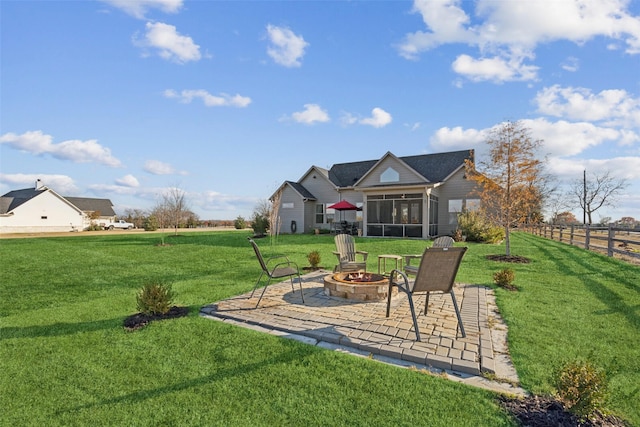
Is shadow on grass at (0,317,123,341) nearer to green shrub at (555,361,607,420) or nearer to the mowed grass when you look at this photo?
the mowed grass

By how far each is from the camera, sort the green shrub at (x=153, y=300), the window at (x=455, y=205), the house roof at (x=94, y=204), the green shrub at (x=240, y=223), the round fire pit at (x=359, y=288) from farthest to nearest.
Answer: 1. the house roof at (x=94, y=204)
2. the green shrub at (x=240, y=223)
3. the window at (x=455, y=205)
4. the round fire pit at (x=359, y=288)
5. the green shrub at (x=153, y=300)

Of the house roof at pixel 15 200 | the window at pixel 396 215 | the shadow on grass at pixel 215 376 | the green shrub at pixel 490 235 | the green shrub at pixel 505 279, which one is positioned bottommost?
the shadow on grass at pixel 215 376

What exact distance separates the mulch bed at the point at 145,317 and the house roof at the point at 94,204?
5897 cm

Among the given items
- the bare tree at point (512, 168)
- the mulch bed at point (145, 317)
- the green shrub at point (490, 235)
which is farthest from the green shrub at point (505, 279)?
the green shrub at point (490, 235)

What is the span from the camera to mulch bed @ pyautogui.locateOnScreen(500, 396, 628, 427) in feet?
7.29

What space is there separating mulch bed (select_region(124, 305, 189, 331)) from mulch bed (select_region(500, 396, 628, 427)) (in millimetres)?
4380

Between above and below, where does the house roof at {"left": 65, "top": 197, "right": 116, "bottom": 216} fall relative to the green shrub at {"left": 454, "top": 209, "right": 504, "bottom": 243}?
above

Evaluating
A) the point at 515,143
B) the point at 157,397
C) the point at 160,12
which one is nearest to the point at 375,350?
the point at 157,397

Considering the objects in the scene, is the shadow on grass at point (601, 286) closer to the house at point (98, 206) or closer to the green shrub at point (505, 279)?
the green shrub at point (505, 279)

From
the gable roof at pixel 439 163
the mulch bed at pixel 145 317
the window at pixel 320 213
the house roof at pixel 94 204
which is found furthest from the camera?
the house roof at pixel 94 204

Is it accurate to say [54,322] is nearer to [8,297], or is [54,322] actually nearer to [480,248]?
[8,297]

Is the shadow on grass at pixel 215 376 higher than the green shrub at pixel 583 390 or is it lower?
lower

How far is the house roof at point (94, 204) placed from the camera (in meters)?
52.3

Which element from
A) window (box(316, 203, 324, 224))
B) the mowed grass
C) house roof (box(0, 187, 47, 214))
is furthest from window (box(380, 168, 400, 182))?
house roof (box(0, 187, 47, 214))
